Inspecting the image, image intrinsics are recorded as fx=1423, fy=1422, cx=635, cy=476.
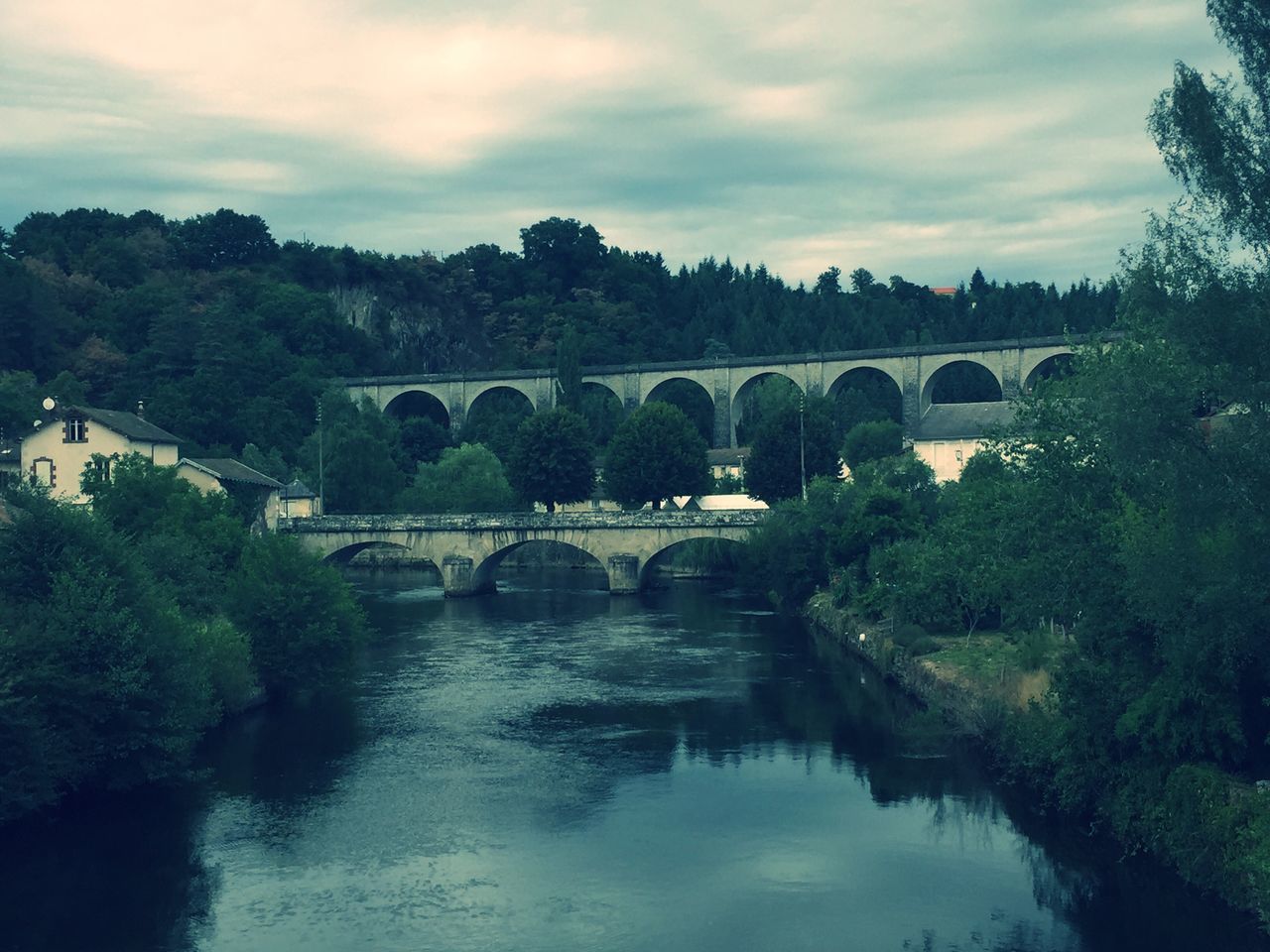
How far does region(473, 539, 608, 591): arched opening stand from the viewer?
91.2 m

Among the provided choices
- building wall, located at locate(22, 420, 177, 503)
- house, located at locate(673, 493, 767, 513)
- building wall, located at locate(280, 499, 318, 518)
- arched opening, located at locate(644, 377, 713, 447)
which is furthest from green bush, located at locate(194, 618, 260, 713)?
arched opening, located at locate(644, 377, 713, 447)

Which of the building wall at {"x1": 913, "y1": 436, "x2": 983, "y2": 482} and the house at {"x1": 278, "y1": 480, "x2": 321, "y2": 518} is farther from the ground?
the building wall at {"x1": 913, "y1": 436, "x2": 983, "y2": 482}

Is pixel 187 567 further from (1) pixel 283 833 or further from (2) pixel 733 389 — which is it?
(2) pixel 733 389

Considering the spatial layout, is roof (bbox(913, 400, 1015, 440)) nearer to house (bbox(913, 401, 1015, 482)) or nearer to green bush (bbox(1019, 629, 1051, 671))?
house (bbox(913, 401, 1015, 482))

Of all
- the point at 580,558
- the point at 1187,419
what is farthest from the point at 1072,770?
the point at 580,558

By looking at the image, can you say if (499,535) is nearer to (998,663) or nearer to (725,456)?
(725,456)

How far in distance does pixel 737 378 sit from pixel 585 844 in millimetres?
98332

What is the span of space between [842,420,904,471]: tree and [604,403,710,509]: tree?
12.2 metres

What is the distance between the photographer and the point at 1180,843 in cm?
2917

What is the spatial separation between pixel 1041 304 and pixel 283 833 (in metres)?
151

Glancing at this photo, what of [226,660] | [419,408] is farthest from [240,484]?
[419,408]

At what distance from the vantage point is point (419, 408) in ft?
477

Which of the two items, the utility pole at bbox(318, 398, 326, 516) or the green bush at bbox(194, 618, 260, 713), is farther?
the utility pole at bbox(318, 398, 326, 516)

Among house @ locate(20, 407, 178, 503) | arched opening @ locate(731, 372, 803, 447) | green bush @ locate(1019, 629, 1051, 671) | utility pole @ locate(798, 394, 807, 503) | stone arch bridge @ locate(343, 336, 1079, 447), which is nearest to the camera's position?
green bush @ locate(1019, 629, 1051, 671)
